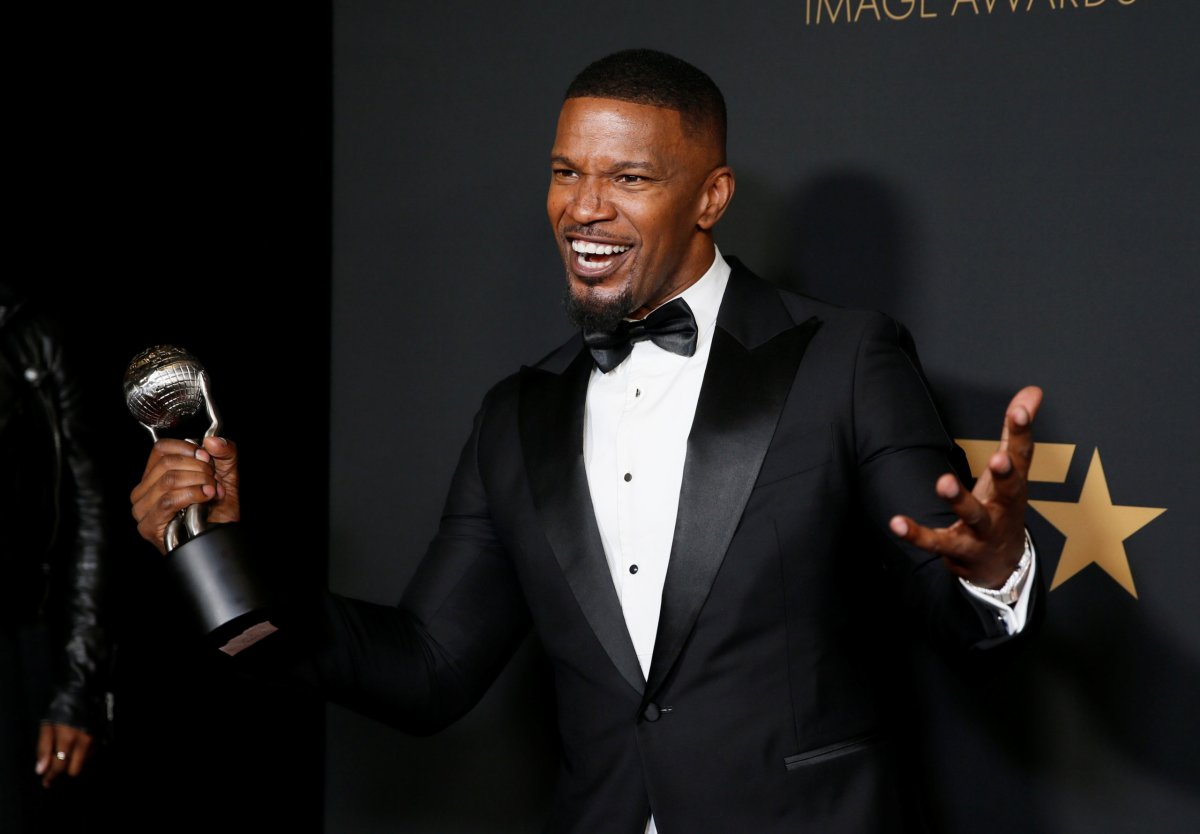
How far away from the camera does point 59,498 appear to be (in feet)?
9.39

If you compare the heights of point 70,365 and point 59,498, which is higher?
point 70,365

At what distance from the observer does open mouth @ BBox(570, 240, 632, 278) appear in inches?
77.9

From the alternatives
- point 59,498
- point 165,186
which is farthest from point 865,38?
point 59,498

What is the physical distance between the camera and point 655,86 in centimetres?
198

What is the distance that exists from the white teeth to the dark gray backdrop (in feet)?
1.97

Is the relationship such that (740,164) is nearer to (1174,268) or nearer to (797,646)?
(1174,268)

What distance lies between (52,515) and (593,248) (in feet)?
4.89

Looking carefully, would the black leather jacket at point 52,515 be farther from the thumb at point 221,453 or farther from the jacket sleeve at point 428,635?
the thumb at point 221,453

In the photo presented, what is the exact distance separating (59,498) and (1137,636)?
2.10 metres

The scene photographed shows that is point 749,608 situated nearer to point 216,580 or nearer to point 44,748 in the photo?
point 216,580

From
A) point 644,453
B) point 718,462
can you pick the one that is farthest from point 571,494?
point 718,462

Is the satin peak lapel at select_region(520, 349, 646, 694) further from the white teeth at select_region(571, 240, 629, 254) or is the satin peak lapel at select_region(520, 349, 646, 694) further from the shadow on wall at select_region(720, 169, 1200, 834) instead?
the shadow on wall at select_region(720, 169, 1200, 834)

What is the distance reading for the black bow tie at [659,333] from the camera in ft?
6.57

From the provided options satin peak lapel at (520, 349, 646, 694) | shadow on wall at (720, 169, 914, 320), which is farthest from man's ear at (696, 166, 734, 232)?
shadow on wall at (720, 169, 914, 320)
